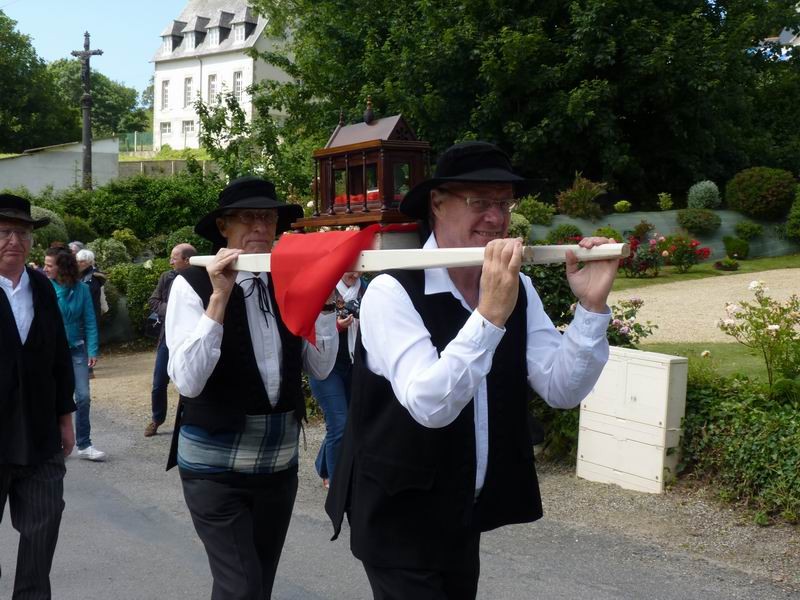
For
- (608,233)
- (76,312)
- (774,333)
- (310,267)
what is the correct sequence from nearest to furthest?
(310,267)
(774,333)
(76,312)
(608,233)

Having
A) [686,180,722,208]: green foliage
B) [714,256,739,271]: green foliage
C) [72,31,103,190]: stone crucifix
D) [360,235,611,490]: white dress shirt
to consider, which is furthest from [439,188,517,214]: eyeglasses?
[72,31,103,190]: stone crucifix

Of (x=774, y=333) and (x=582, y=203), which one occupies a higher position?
(x=582, y=203)

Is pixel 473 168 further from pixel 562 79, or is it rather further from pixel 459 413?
pixel 562 79

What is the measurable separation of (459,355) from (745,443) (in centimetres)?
461

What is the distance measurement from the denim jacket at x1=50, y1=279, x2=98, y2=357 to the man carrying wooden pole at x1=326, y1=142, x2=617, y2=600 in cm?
678

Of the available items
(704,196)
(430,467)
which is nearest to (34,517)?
(430,467)

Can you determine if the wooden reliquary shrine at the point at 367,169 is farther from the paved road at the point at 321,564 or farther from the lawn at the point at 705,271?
the lawn at the point at 705,271

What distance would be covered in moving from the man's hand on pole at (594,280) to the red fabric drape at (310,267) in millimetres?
651

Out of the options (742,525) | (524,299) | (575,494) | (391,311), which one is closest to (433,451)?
(391,311)

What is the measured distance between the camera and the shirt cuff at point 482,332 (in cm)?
245

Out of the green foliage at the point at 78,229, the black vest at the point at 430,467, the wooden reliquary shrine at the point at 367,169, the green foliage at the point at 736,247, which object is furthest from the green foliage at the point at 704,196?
the black vest at the point at 430,467

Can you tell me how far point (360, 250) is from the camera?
2955 mm

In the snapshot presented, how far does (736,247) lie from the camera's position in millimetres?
22719

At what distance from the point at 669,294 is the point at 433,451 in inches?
606
